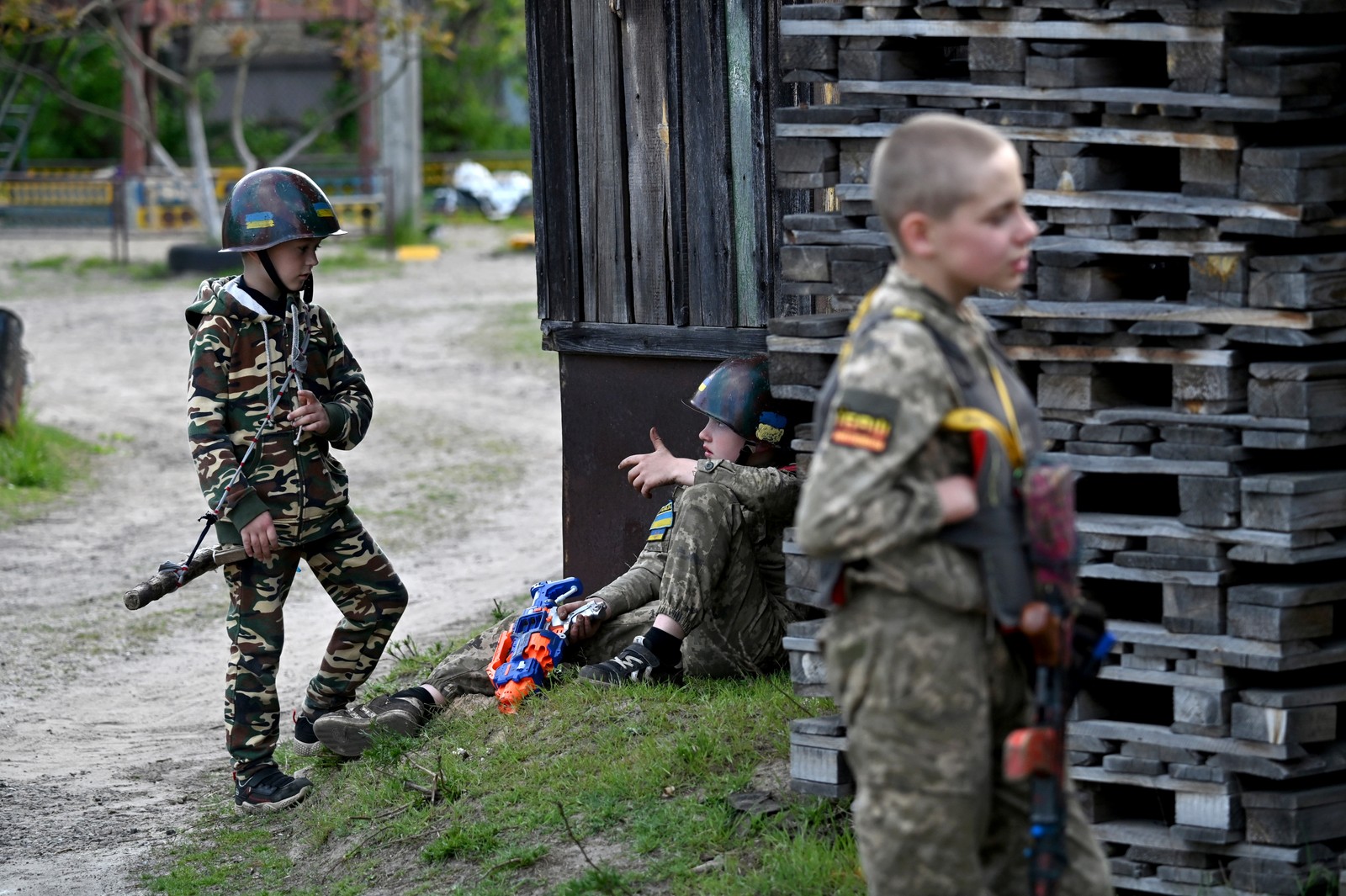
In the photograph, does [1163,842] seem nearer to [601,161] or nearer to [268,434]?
[268,434]

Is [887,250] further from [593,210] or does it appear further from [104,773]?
[104,773]

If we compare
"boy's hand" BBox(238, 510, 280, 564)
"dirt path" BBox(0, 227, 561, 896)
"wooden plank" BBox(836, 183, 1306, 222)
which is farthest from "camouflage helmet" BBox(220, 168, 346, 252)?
"wooden plank" BBox(836, 183, 1306, 222)

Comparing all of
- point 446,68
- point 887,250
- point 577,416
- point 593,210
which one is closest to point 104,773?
Answer: point 577,416

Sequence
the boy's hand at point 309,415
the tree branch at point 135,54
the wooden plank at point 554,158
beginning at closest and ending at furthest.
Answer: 1. the boy's hand at point 309,415
2. the wooden plank at point 554,158
3. the tree branch at point 135,54

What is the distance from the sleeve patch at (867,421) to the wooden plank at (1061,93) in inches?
57.2

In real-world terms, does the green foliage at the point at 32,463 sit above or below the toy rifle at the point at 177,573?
below

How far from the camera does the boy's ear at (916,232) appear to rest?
10.1 feet

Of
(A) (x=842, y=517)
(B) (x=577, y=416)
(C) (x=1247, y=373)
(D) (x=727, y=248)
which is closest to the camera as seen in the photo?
(A) (x=842, y=517)

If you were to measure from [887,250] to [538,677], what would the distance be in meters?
2.32

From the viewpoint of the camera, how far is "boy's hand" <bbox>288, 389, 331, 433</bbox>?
229 inches

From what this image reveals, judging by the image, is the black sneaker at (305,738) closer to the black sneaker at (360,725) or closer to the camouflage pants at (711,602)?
the black sneaker at (360,725)

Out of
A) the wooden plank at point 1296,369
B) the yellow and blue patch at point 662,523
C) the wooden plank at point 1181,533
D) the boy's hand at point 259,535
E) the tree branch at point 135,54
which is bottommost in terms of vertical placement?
the yellow and blue patch at point 662,523

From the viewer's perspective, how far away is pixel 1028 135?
13.8 ft

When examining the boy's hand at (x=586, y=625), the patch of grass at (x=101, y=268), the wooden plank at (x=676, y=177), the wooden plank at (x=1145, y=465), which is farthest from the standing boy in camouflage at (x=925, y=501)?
the patch of grass at (x=101, y=268)
